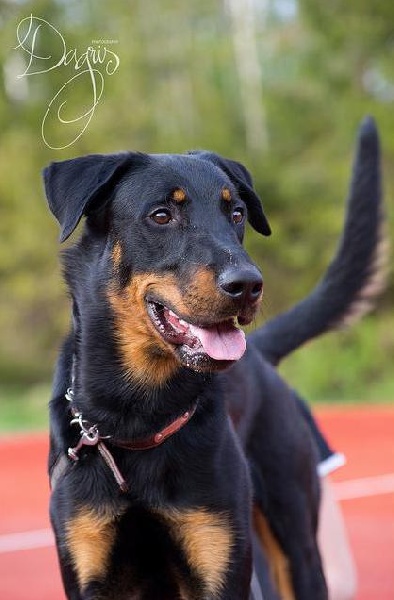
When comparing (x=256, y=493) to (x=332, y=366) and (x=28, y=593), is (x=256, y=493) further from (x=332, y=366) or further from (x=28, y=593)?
(x=332, y=366)

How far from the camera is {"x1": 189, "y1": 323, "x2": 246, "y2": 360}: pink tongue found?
3621mm

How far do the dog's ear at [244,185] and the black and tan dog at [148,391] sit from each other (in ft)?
0.20

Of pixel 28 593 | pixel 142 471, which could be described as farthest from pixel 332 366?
pixel 142 471

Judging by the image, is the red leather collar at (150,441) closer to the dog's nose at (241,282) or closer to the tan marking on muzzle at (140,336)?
the tan marking on muzzle at (140,336)

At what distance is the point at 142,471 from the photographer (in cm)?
390

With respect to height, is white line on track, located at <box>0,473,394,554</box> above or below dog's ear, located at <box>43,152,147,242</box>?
below

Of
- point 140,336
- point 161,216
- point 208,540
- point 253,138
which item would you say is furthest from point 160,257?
point 253,138

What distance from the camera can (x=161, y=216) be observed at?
3.88m

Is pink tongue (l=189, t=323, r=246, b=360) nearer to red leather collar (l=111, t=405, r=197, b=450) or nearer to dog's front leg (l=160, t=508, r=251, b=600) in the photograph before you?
red leather collar (l=111, t=405, r=197, b=450)

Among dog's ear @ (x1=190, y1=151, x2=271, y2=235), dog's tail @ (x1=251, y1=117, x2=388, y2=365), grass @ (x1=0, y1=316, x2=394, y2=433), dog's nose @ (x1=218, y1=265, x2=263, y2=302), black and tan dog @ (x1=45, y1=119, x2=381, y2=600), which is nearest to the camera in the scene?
dog's nose @ (x1=218, y1=265, x2=263, y2=302)

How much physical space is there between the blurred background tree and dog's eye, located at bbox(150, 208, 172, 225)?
1328cm

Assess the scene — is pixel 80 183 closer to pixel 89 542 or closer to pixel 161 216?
pixel 161 216

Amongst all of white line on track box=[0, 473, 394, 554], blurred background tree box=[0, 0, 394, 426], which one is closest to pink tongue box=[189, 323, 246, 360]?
white line on track box=[0, 473, 394, 554]

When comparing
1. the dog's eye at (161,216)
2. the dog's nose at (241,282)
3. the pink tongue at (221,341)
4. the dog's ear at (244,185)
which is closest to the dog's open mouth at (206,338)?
the pink tongue at (221,341)
